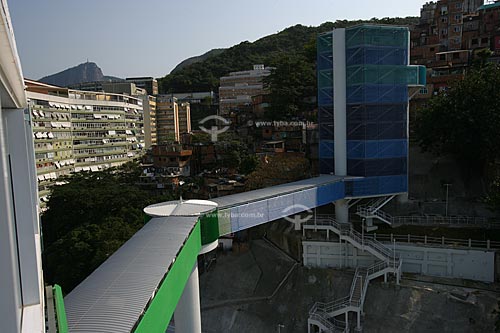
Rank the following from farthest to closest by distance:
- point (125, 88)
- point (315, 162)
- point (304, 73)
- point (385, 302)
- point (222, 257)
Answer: point (125, 88) → point (304, 73) → point (315, 162) → point (222, 257) → point (385, 302)

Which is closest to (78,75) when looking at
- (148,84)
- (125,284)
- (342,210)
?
(148,84)

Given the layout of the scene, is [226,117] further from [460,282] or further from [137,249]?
[137,249]

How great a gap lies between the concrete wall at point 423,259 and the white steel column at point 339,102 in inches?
151

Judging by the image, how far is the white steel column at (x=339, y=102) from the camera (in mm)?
19922

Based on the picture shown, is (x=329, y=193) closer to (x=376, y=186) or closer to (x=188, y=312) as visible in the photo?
(x=376, y=186)

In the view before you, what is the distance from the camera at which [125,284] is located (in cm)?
804

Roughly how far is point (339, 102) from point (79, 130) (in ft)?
86.6

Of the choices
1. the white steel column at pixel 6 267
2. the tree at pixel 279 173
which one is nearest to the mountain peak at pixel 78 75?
the tree at pixel 279 173

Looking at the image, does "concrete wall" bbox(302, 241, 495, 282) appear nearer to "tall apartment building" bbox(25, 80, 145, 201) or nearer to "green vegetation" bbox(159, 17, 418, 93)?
"tall apartment building" bbox(25, 80, 145, 201)

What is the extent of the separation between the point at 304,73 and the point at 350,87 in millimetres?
14493

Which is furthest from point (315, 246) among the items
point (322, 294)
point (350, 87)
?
point (350, 87)

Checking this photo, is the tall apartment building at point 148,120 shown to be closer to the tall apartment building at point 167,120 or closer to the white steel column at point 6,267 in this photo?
the tall apartment building at point 167,120

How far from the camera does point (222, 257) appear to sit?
21.4m

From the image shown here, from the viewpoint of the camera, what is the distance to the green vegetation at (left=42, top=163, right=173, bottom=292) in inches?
749
